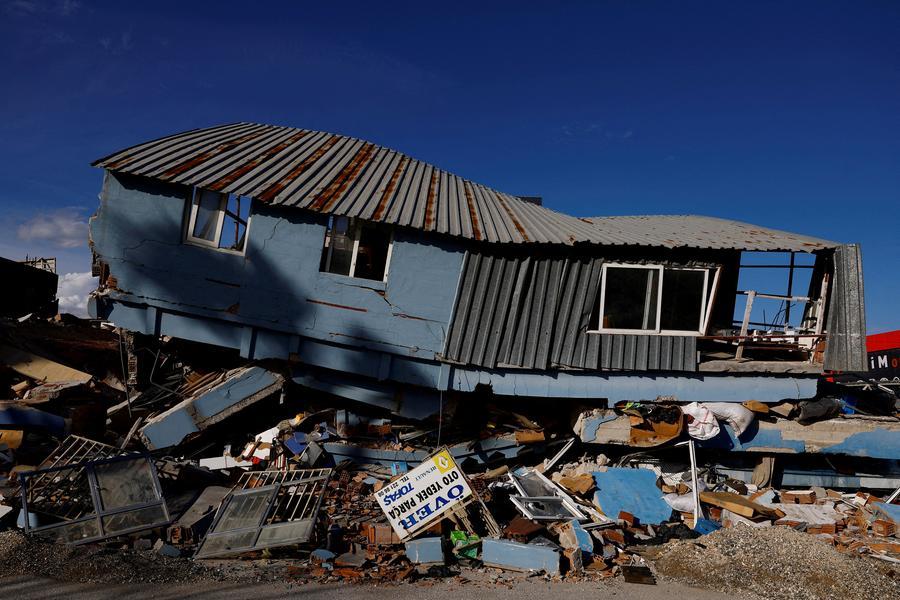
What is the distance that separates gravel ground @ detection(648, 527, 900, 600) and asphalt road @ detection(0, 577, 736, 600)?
30 centimetres

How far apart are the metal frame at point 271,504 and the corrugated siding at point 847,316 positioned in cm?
923

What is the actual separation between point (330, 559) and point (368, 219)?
5.23 meters

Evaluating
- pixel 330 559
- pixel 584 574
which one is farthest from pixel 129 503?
pixel 584 574

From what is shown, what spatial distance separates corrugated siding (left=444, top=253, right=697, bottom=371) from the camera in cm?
931

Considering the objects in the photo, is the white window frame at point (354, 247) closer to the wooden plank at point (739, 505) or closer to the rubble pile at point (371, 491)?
the rubble pile at point (371, 491)

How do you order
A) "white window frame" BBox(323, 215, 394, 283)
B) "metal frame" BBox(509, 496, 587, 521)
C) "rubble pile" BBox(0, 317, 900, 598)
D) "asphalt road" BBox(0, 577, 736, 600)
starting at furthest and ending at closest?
"white window frame" BBox(323, 215, 394, 283), "metal frame" BBox(509, 496, 587, 521), "rubble pile" BBox(0, 317, 900, 598), "asphalt road" BBox(0, 577, 736, 600)

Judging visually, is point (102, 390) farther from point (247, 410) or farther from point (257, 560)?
point (257, 560)

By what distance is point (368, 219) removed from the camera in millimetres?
8844

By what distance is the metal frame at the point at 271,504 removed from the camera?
21.2 ft

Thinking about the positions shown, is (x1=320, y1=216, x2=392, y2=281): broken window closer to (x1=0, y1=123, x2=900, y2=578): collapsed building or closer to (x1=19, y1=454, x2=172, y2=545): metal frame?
(x1=0, y1=123, x2=900, y2=578): collapsed building

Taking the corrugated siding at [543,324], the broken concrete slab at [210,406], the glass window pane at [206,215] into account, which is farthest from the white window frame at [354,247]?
the broken concrete slab at [210,406]

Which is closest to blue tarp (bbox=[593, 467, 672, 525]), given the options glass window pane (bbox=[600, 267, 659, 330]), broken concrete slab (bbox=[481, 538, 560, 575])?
broken concrete slab (bbox=[481, 538, 560, 575])

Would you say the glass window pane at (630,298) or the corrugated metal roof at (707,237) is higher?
the corrugated metal roof at (707,237)

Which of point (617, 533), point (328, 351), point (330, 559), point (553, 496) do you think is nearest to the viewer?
point (330, 559)
